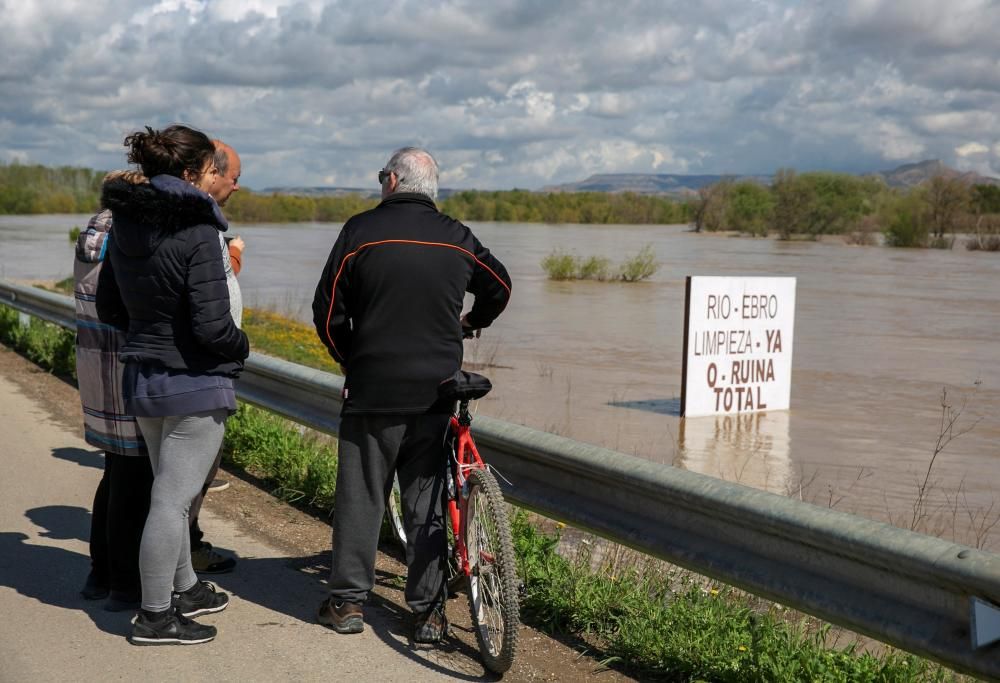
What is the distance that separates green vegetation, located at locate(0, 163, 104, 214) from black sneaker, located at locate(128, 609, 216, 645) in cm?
13435

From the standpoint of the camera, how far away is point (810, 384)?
16.7 m

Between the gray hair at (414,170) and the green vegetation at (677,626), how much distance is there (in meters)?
1.65

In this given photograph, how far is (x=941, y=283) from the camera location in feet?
133

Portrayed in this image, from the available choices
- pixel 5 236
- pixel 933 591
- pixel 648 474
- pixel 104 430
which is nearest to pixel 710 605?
pixel 648 474

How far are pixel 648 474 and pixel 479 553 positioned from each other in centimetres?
69

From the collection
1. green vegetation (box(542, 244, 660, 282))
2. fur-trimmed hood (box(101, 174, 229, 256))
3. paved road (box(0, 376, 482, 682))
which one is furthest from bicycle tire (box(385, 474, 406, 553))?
green vegetation (box(542, 244, 660, 282))

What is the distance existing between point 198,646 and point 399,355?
1.29m

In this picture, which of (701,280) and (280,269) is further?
(280,269)

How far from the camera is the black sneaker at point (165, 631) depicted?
4.32 m

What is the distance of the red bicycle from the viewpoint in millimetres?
4004

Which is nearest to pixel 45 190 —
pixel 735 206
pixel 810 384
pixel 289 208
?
pixel 289 208

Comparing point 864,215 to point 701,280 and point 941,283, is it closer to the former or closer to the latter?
point 941,283

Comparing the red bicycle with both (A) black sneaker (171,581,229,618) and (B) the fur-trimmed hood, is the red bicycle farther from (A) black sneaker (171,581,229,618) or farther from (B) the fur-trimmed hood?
(B) the fur-trimmed hood

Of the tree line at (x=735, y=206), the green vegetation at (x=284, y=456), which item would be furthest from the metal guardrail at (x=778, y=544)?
the tree line at (x=735, y=206)
